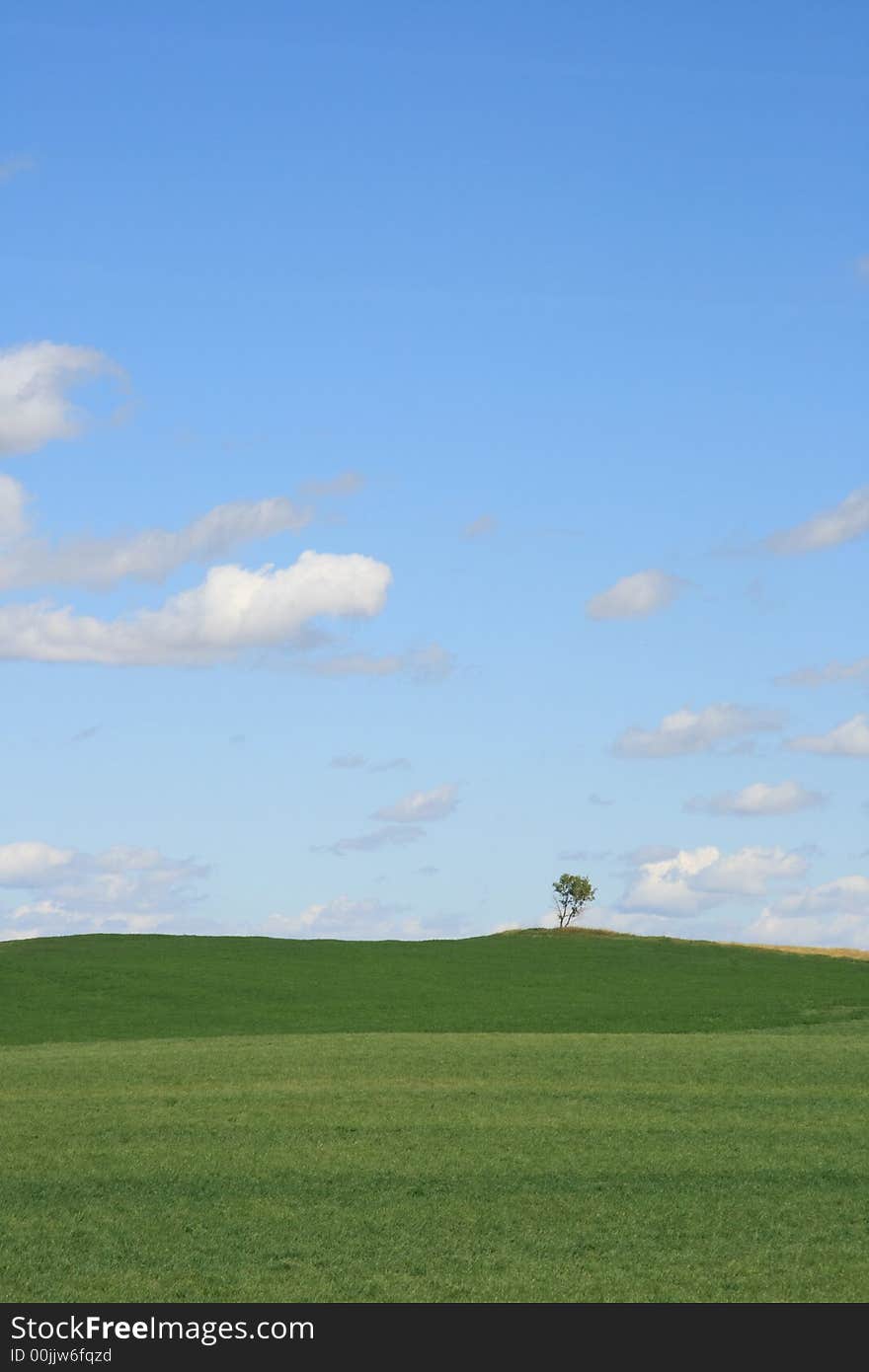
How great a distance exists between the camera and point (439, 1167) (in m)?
16.2

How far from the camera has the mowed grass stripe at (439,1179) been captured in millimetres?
12602

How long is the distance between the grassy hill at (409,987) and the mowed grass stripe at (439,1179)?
11785 millimetres

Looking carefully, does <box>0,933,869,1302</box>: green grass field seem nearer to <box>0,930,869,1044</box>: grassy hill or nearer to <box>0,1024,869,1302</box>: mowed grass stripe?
<box>0,1024,869,1302</box>: mowed grass stripe

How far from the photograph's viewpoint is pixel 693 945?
61656 millimetres

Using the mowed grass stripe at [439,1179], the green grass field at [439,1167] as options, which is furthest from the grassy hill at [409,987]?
the mowed grass stripe at [439,1179]

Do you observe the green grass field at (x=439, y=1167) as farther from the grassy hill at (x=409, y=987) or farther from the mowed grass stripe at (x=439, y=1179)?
the grassy hill at (x=409, y=987)

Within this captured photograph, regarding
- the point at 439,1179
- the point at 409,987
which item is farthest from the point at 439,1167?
the point at 409,987

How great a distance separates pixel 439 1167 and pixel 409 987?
30.1 m

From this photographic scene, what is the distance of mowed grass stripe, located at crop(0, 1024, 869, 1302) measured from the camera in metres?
12.6

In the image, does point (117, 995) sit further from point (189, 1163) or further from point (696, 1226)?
point (696, 1226)

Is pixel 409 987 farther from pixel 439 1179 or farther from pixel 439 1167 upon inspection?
pixel 439 1179
